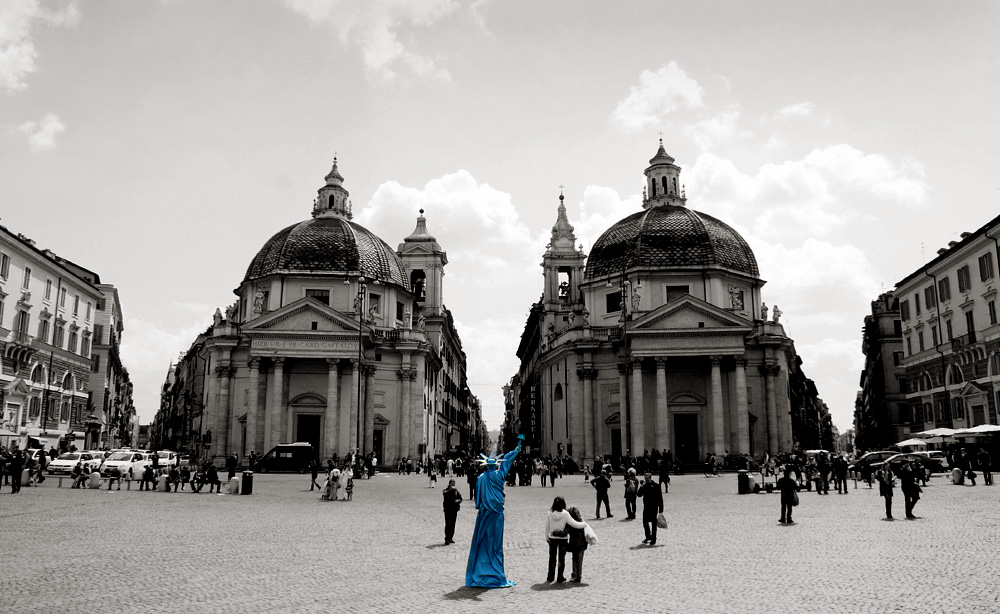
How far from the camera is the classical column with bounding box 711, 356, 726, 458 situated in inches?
2228

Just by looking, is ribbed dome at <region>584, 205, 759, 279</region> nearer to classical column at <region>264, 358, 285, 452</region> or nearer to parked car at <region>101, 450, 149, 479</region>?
classical column at <region>264, 358, 285, 452</region>

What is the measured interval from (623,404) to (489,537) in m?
48.4

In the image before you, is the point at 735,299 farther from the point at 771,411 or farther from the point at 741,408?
the point at 741,408

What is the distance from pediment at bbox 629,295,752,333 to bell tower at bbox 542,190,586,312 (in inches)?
769

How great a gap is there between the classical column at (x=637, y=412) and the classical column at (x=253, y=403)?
28.1m

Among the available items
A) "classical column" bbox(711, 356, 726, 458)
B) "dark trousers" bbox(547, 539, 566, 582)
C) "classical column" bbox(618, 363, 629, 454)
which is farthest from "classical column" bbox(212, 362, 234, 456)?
"dark trousers" bbox(547, 539, 566, 582)

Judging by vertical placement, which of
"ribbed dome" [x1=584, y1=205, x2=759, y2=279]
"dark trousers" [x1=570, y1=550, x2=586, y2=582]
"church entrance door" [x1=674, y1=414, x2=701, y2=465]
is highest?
"ribbed dome" [x1=584, y1=205, x2=759, y2=279]

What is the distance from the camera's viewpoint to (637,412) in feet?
190

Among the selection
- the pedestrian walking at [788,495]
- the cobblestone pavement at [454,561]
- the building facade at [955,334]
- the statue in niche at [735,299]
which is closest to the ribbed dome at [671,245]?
the statue in niche at [735,299]

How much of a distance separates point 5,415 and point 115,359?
4718 cm

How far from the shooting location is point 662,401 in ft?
189

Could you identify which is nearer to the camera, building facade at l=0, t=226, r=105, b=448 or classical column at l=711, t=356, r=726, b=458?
building facade at l=0, t=226, r=105, b=448

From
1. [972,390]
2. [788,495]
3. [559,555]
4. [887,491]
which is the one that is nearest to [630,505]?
[788,495]

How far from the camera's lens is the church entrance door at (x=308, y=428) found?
201 feet
